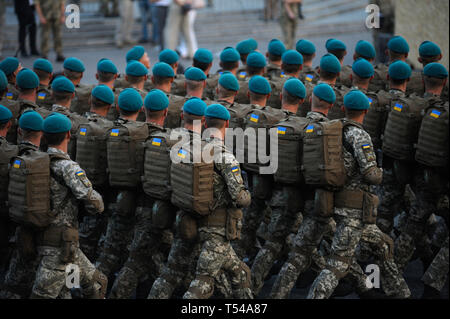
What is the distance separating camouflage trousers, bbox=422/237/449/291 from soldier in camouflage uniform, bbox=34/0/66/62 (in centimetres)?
1054

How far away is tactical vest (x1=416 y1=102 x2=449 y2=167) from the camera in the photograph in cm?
721

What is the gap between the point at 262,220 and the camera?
8.01 metres

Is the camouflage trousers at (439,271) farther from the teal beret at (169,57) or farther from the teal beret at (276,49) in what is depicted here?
the teal beret at (169,57)

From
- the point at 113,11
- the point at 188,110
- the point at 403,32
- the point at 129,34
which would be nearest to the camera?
the point at 188,110

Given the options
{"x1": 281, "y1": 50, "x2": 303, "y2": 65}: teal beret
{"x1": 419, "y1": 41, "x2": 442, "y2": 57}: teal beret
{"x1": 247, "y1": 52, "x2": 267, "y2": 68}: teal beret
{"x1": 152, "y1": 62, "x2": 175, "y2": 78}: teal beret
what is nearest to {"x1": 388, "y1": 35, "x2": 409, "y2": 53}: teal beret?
{"x1": 419, "y1": 41, "x2": 442, "y2": 57}: teal beret

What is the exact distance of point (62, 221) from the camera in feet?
20.3

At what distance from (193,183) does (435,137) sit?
8.31 ft

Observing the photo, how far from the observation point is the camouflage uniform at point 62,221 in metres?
6.07

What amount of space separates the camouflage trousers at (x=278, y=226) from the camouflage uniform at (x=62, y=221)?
172 centimetres

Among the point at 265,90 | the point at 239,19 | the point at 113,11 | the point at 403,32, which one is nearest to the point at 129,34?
the point at 113,11

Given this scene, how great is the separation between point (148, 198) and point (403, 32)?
31.3 ft

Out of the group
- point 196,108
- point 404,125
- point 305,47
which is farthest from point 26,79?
point 404,125

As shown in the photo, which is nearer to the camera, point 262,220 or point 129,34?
point 262,220

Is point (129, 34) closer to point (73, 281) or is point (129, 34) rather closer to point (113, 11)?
point (113, 11)
